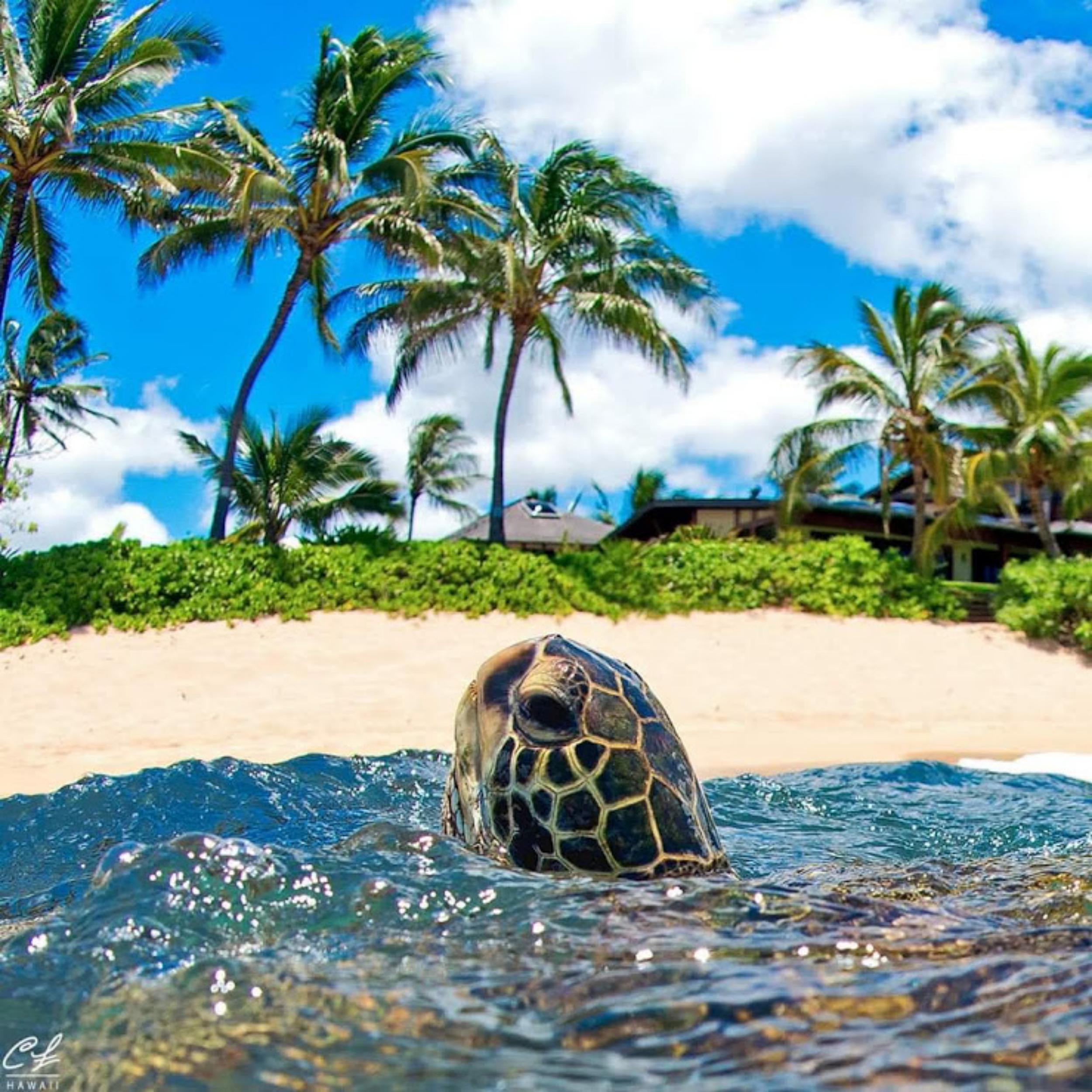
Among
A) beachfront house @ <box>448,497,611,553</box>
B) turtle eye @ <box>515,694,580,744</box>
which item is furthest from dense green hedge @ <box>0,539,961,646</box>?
turtle eye @ <box>515,694,580,744</box>

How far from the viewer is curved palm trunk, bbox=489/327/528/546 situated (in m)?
19.5

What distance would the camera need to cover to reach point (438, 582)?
17125 millimetres

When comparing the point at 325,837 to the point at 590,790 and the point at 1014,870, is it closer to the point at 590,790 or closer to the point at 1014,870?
the point at 590,790

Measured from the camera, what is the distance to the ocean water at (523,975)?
4.87ft

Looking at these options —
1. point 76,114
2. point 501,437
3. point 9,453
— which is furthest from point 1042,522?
point 9,453

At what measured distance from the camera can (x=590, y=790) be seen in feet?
7.61

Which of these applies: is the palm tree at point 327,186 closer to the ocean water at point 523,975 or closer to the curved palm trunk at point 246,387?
the curved palm trunk at point 246,387

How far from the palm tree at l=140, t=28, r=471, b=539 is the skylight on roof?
14203 millimetres

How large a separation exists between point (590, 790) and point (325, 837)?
212 cm

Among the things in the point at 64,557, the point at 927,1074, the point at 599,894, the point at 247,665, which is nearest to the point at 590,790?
the point at 599,894

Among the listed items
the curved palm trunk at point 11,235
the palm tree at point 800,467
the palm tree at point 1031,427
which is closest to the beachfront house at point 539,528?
the palm tree at point 800,467

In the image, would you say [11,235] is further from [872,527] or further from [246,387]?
[872,527]
